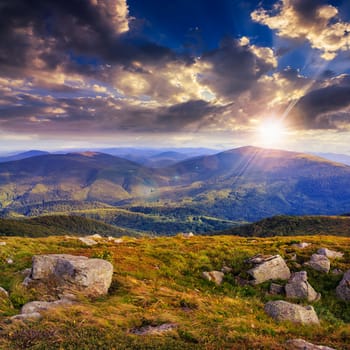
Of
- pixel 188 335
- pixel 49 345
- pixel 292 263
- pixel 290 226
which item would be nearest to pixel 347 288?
pixel 292 263

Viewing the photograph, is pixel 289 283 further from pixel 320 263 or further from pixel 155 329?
pixel 155 329

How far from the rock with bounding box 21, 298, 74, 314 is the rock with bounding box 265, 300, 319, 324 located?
12664mm

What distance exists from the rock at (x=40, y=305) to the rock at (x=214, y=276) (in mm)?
12191

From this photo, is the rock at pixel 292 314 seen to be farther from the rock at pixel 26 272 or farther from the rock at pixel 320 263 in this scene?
the rock at pixel 26 272

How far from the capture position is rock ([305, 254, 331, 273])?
23139 millimetres

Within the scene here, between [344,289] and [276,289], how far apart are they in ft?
18.5

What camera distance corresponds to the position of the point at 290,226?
199500mm

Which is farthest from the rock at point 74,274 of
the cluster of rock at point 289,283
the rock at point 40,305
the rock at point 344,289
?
the rock at point 344,289

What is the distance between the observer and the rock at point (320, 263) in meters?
23.1

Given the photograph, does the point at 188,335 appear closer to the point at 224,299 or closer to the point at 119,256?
the point at 224,299

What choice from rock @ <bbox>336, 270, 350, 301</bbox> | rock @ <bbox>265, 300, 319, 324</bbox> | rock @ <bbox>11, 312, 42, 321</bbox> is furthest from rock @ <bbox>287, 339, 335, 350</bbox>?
rock @ <bbox>11, 312, 42, 321</bbox>

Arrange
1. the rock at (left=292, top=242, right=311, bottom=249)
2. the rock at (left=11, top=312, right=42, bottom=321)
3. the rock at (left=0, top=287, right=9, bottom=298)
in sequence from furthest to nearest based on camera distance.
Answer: the rock at (left=292, top=242, right=311, bottom=249) < the rock at (left=0, top=287, right=9, bottom=298) < the rock at (left=11, top=312, right=42, bottom=321)

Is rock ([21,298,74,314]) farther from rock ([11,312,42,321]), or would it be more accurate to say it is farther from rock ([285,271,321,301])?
rock ([285,271,321,301])

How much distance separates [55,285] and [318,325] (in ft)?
54.7
